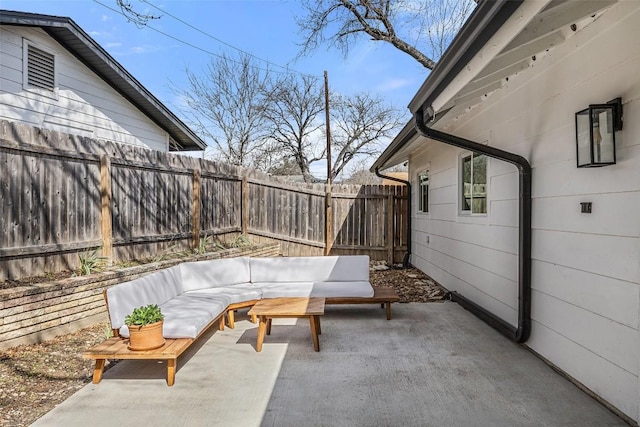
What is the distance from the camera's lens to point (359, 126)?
20875 mm

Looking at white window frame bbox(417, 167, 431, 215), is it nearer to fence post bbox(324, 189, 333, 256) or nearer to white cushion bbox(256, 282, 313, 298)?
fence post bbox(324, 189, 333, 256)

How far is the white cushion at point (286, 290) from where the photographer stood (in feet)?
16.6

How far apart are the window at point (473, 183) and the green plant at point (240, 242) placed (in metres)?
4.52

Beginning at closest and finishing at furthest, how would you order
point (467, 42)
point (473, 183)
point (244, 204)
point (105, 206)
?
point (467, 42), point (105, 206), point (473, 183), point (244, 204)

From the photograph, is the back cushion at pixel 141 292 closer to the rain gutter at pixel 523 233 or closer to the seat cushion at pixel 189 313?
the seat cushion at pixel 189 313

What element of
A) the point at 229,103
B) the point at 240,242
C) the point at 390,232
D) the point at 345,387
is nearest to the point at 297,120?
the point at 229,103

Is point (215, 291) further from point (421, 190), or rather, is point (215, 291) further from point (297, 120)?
point (297, 120)

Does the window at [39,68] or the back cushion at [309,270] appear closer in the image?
the back cushion at [309,270]

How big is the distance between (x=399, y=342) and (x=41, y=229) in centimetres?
416

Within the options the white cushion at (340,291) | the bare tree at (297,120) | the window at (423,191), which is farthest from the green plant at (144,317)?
the bare tree at (297,120)

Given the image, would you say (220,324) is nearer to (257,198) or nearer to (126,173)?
(126,173)

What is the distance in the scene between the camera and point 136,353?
3078 millimetres

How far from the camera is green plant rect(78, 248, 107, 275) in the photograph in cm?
469

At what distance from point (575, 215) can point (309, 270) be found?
11.1ft
